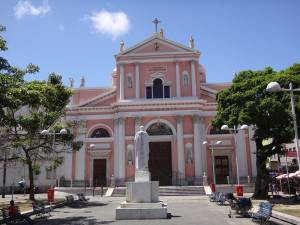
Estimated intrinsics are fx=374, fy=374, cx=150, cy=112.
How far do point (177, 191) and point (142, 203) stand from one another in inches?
703

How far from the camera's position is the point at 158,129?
1534 inches

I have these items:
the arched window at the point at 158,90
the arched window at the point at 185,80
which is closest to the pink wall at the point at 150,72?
the arched window at the point at 158,90

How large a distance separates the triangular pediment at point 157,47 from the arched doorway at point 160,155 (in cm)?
810

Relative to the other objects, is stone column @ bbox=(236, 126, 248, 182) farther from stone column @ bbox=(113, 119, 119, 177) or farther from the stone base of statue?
the stone base of statue

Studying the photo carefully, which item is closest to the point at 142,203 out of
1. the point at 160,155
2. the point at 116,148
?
the point at 160,155

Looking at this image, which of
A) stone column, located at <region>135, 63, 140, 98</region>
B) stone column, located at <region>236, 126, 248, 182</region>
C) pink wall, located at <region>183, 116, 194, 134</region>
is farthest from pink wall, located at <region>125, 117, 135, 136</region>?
stone column, located at <region>236, 126, 248, 182</region>

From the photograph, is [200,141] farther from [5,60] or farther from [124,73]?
[5,60]

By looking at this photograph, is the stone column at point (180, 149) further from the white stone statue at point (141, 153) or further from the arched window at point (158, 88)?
the white stone statue at point (141, 153)

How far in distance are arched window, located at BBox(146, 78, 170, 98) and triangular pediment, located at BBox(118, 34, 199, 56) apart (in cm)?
332

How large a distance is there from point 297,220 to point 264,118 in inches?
427

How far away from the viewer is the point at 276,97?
2359 cm

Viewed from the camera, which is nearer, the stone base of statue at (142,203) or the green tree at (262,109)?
the stone base of statue at (142,203)

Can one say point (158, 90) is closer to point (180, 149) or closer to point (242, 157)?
point (180, 149)

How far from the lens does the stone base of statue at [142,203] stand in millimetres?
15672
